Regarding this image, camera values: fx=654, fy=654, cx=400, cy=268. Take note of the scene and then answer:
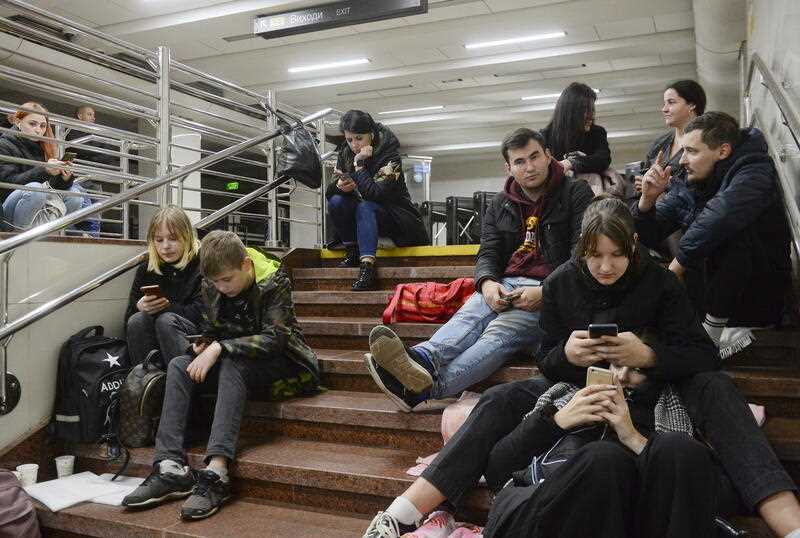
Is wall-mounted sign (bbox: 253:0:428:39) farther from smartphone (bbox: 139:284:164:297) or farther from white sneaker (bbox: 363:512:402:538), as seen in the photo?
white sneaker (bbox: 363:512:402:538)

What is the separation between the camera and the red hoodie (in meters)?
3.06

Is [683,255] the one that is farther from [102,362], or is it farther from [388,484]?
[102,362]

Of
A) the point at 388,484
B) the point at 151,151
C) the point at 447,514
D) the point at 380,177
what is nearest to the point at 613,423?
the point at 447,514

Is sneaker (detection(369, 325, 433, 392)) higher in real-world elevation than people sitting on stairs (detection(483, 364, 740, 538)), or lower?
higher

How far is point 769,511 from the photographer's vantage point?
5.80 feet

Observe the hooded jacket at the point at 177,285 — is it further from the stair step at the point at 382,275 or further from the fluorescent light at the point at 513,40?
the fluorescent light at the point at 513,40

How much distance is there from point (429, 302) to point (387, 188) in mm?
1061

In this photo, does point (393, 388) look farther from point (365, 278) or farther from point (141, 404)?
point (365, 278)

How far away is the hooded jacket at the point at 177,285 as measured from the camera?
332 cm

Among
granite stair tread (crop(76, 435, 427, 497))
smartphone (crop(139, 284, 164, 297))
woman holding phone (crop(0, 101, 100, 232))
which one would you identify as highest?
woman holding phone (crop(0, 101, 100, 232))

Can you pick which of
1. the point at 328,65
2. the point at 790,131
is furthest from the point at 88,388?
the point at 328,65

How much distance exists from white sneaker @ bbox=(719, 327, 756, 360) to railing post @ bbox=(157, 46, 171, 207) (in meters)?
3.11

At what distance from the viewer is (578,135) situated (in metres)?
3.77

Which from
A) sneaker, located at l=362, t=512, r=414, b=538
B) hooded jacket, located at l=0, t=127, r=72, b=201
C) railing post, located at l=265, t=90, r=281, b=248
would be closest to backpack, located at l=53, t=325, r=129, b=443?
hooded jacket, located at l=0, t=127, r=72, b=201
